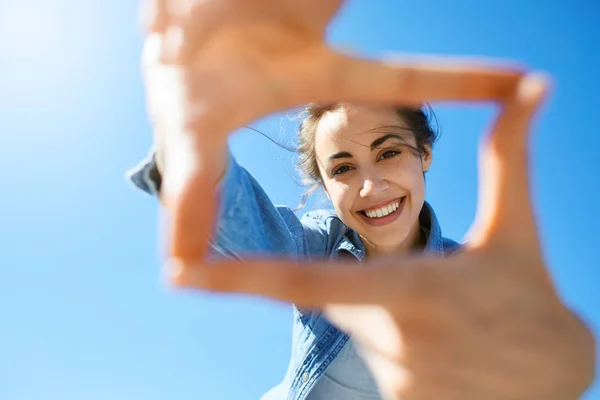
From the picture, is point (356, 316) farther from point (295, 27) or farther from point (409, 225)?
point (409, 225)

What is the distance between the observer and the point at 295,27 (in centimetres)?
77

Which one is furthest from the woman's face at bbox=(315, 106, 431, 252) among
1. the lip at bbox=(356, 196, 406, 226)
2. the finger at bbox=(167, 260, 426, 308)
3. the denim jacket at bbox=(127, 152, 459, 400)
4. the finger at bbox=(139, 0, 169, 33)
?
the finger at bbox=(167, 260, 426, 308)

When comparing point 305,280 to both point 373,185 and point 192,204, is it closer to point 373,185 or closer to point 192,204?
point 192,204

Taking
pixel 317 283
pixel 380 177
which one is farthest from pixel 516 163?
pixel 380 177

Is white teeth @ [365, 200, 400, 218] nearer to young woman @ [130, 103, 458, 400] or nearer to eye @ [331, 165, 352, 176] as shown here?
young woman @ [130, 103, 458, 400]

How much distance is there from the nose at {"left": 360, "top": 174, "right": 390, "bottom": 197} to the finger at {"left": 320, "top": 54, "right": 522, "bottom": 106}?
142cm

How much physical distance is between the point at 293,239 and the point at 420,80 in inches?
51.4

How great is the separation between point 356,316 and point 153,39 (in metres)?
0.60

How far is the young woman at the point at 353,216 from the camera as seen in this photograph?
2.14 meters

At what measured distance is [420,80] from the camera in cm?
76

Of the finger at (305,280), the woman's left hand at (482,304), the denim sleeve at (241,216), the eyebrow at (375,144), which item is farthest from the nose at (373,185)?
the finger at (305,280)

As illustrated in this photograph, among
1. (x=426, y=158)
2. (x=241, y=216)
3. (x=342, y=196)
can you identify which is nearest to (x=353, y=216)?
(x=342, y=196)

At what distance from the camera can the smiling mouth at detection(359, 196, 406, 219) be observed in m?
2.26

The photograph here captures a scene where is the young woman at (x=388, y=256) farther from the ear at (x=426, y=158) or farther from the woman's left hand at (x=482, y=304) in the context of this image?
the ear at (x=426, y=158)
